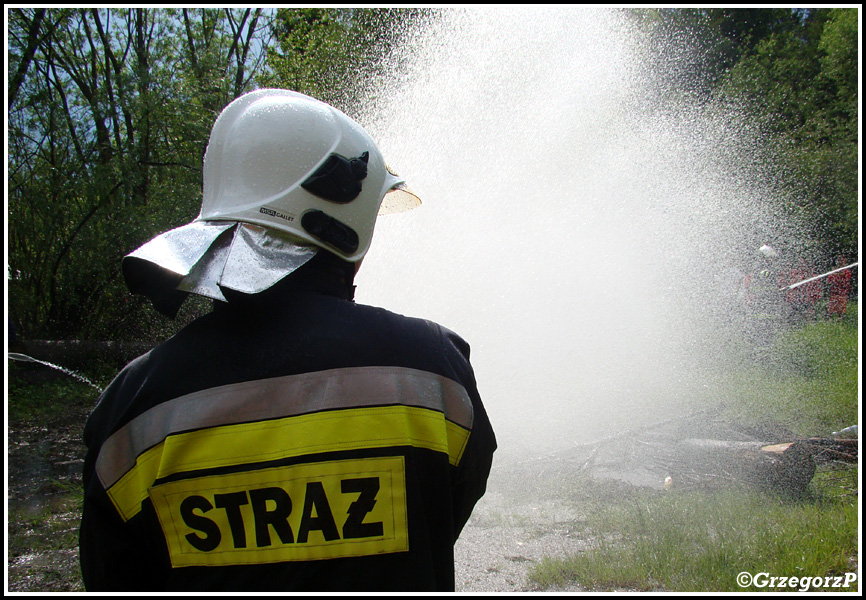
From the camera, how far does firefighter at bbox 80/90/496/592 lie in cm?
120

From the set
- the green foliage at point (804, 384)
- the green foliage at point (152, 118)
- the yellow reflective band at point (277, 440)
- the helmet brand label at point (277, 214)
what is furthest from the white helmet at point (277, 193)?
the green foliage at point (152, 118)

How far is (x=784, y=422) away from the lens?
547 centimetres

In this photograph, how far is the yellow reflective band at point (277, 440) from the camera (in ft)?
3.92

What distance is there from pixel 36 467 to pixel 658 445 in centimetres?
492

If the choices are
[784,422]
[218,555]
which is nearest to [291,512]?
[218,555]

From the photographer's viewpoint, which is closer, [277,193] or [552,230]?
[277,193]

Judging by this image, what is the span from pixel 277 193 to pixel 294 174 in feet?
0.21

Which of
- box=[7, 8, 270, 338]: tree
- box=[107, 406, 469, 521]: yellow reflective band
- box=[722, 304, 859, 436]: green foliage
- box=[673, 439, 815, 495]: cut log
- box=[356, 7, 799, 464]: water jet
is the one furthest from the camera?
box=[7, 8, 270, 338]: tree

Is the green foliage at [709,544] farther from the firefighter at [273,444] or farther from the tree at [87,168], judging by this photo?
the tree at [87,168]

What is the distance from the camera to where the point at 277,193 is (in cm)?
153

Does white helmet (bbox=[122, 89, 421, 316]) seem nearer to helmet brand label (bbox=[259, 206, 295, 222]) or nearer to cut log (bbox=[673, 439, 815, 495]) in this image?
helmet brand label (bbox=[259, 206, 295, 222])

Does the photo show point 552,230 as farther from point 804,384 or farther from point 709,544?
point 709,544

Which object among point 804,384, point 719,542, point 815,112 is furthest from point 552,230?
point 815,112

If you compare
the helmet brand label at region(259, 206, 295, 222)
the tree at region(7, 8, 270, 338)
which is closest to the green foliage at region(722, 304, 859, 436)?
the helmet brand label at region(259, 206, 295, 222)
